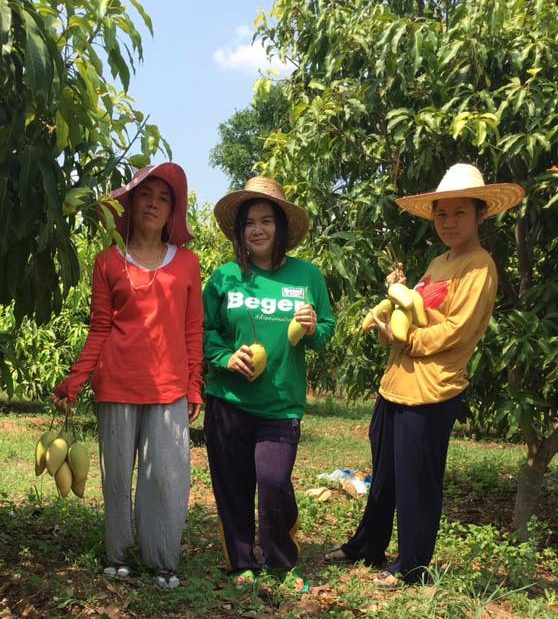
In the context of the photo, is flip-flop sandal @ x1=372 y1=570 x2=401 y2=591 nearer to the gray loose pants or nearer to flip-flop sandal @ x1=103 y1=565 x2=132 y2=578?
the gray loose pants

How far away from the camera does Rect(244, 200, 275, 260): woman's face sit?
3547 millimetres

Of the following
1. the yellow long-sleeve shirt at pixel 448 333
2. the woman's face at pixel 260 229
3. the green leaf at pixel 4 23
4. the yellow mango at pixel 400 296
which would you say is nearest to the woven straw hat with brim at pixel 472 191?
the yellow long-sleeve shirt at pixel 448 333

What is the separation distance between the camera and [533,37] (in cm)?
434

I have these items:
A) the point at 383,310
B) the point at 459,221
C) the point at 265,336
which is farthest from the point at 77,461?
the point at 459,221

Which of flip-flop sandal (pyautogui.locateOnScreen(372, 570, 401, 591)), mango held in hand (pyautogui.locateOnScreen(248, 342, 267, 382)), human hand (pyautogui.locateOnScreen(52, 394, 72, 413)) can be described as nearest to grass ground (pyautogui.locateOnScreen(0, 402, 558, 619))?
flip-flop sandal (pyautogui.locateOnScreen(372, 570, 401, 591))

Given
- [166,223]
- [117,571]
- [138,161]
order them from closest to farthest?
1. [138,161]
2. [117,571]
3. [166,223]

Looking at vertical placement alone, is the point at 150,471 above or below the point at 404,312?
below

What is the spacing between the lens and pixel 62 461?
3.11 m

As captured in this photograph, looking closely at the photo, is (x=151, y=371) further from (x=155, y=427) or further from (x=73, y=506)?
(x=73, y=506)

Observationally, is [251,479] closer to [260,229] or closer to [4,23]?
[260,229]

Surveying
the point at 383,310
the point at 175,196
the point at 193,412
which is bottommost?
the point at 193,412

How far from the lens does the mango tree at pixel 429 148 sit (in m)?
4.26

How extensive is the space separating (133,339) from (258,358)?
1.72ft

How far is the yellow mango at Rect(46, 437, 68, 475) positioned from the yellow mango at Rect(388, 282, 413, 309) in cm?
151
